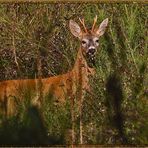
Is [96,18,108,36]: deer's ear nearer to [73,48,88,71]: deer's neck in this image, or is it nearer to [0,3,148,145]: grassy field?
[0,3,148,145]: grassy field

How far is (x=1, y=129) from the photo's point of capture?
6.14 meters

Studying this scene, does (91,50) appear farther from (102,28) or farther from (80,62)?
(102,28)

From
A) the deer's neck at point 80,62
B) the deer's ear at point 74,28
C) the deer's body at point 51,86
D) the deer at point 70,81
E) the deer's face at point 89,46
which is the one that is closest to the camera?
the deer at point 70,81

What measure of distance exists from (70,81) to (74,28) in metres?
1.16

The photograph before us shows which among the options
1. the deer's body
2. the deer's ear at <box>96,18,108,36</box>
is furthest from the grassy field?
A: the deer's body

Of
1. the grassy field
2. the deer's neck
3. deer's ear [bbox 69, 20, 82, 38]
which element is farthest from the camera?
deer's ear [bbox 69, 20, 82, 38]

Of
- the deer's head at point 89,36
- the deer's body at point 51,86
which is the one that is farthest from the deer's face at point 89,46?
the deer's body at point 51,86

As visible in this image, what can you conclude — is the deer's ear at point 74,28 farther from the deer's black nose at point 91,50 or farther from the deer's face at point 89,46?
the deer's black nose at point 91,50

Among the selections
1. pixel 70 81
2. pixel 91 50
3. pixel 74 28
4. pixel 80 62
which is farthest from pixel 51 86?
pixel 74 28

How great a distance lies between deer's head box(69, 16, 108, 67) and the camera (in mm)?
8062

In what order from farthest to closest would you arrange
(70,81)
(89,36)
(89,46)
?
(89,36), (89,46), (70,81)

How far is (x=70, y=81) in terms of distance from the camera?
24.3 feet

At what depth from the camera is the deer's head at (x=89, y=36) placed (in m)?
8.06

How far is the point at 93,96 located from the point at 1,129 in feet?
4.42
